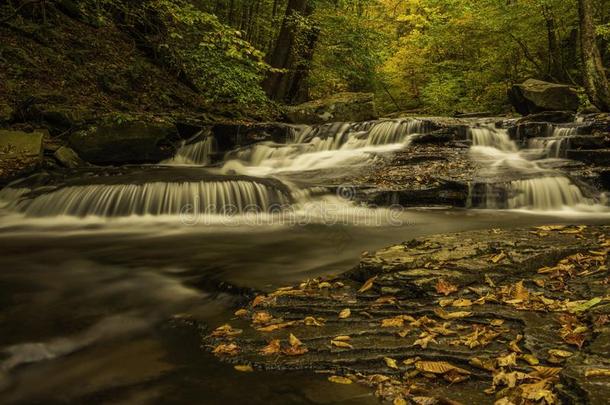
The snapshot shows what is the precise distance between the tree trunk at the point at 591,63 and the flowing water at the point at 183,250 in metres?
2.91

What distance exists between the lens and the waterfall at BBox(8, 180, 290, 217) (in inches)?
326

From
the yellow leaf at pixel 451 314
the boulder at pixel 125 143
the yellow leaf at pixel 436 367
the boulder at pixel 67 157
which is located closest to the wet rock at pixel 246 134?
the boulder at pixel 125 143

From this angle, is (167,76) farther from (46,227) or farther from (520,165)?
(520,165)

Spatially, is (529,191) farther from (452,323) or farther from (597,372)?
(597,372)

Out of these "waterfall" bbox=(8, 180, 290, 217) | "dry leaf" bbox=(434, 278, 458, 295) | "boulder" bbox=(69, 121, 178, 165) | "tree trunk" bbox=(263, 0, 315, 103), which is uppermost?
"tree trunk" bbox=(263, 0, 315, 103)

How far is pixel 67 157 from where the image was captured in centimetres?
1023

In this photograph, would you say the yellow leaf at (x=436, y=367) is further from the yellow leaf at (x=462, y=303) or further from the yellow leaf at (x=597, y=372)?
the yellow leaf at (x=462, y=303)

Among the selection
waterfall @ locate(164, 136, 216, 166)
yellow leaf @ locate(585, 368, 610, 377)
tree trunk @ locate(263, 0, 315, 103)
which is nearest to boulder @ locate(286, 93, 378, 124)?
tree trunk @ locate(263, 0, 315, 103)

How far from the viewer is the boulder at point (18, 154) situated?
29.9ft

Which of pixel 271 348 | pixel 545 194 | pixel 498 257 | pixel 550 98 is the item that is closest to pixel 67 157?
pixel 271 348

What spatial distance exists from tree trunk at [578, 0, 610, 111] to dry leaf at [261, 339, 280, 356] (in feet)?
40.4

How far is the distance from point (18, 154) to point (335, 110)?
1014cm

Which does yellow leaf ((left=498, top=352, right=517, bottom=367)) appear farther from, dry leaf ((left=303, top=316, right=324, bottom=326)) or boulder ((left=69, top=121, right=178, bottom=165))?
boulder ((left=69, top=121, right=178, bottom=165))

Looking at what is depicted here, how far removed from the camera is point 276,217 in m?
8.38
